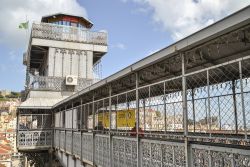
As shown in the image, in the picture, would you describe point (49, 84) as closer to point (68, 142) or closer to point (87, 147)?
point (68, 142)

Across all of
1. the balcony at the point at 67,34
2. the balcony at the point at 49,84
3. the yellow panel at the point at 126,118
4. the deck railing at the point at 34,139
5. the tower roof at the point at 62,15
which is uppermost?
the tower roof at the point at 62,15

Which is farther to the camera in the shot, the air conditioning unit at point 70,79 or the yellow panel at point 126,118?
the air conditioning unit at point 70,79

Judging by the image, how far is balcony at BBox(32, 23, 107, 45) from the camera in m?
28.5

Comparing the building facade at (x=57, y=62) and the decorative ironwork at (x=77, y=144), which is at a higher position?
the building facade at (x=57, y=62)

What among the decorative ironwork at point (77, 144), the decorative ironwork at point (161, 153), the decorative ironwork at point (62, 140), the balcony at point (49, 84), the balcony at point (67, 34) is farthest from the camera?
the balcony at point (67, 34)

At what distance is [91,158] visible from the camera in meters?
12.8

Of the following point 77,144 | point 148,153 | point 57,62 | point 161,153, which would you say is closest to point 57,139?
point 77,144

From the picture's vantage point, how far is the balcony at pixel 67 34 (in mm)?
28531

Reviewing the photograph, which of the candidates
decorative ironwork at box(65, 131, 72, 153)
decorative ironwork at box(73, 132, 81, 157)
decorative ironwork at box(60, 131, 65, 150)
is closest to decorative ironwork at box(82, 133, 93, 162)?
decorative ironwork at box(73, 132, 81, 157)

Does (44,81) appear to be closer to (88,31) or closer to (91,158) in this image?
(88,31)

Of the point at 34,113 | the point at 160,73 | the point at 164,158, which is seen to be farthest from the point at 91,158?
the point at 34,113

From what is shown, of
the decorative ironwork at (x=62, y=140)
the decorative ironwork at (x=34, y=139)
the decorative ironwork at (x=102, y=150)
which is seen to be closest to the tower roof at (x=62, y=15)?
the decorative ironwork at (x=34, y=139)

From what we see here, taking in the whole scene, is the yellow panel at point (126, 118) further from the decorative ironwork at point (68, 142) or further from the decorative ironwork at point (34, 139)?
the decorative ironwork at point (34, 139)

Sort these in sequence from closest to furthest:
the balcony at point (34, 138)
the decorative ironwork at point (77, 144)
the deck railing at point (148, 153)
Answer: the deck railing at point (148, 153)
the decorative ironwork at point (77, 144)
the balcony at point (34, 138)
